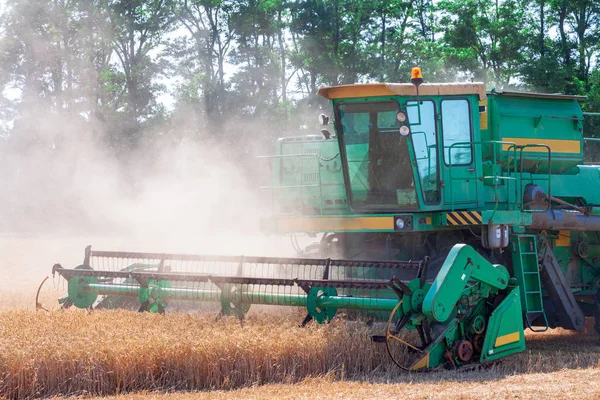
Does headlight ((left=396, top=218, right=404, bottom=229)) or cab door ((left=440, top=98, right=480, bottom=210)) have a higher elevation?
cab door ((left=440, top=98, right=480, bottom=210))

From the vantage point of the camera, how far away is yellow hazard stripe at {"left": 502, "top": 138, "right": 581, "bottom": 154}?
844 centimetres

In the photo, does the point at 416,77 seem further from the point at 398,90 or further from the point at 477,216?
the point at 477,216

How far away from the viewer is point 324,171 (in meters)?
8.76

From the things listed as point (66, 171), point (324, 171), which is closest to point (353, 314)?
point (324, 171)

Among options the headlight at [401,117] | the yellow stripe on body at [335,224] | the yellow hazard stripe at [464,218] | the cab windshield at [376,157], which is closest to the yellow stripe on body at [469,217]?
the yellow hazard stripe at [464,218]

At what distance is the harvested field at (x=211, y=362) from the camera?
18.2ft

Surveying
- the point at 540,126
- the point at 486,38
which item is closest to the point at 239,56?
the point at 486,38

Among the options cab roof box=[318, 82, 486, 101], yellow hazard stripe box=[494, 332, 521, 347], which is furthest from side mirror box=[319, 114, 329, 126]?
yellow hazard stripe box=[494, 332, 521, 347]

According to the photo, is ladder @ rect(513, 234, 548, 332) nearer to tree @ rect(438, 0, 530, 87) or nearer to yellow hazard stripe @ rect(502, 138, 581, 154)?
yellow hazard stripe @ rect(502, 138, 581, 154)

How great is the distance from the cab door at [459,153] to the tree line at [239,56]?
16.6 metres

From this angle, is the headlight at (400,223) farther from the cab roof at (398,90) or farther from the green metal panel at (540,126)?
the green metal panel at (540,126)

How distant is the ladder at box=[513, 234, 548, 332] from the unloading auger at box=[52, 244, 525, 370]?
0.98 meters

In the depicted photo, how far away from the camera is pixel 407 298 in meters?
6.00

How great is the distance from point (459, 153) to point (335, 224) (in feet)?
4.81
